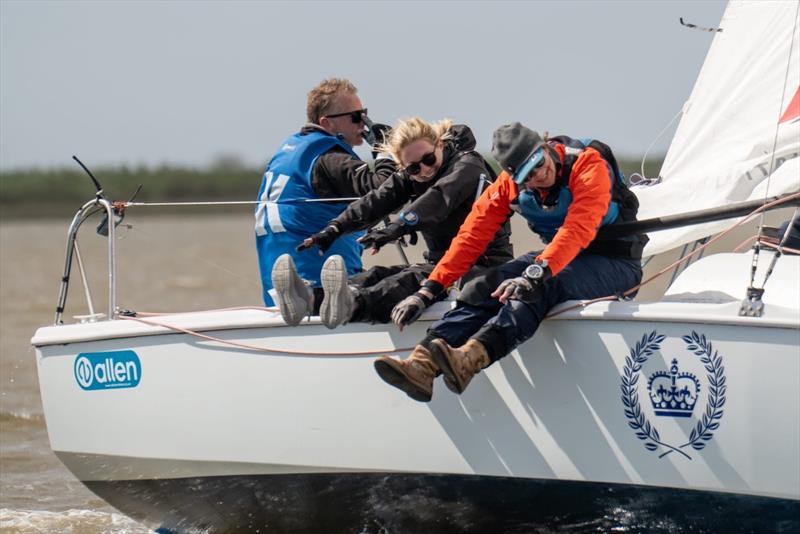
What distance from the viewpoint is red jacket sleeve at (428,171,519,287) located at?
4082 mm

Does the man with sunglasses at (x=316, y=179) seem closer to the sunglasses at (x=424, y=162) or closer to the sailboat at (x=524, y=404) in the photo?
the sunglasses at (x=424, y=162)

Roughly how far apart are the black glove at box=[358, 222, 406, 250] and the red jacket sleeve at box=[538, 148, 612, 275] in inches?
22.9

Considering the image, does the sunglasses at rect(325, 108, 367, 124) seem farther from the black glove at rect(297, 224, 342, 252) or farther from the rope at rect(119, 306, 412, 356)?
the rope at rect(119, 306, 412, 356)

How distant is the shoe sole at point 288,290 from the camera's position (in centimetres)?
409

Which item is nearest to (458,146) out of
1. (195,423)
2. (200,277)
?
(195,423)

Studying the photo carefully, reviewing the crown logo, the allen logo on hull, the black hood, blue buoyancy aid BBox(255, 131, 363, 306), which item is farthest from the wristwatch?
the allen logo on hull

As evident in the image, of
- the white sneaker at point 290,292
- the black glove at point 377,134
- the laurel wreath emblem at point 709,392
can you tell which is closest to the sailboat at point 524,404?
the laurel wreath emblem at point 709,392

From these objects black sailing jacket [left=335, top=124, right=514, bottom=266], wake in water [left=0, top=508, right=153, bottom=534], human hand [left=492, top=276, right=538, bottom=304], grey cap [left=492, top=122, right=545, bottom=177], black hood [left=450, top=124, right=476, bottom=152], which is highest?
grey cap [left=492, top=122, right=545, bottom=177]

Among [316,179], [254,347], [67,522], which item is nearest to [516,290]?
[254,347]

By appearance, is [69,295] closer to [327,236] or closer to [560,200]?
[327,236]

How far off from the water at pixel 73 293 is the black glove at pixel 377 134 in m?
0.63

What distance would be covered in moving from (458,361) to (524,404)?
0.35m

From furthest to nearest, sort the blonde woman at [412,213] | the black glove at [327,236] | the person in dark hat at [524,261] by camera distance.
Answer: the black glove at [327,236] < the blonde woman at [412,213] < the person in dark hat at [524,261]

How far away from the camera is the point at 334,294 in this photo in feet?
13.3
